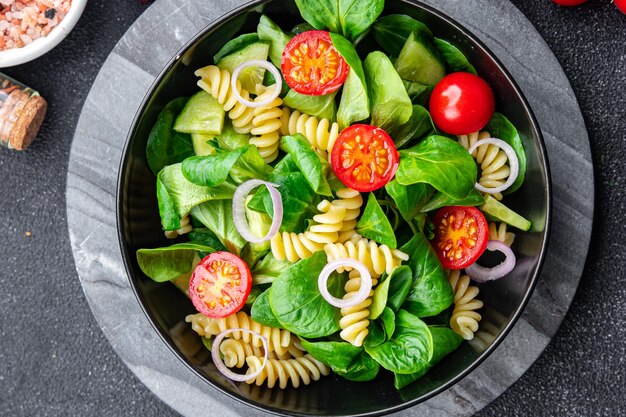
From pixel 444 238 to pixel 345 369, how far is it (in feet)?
1.78

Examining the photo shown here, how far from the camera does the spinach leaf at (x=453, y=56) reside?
7.73 feet

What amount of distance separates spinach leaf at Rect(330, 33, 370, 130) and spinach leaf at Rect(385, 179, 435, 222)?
0.81ft

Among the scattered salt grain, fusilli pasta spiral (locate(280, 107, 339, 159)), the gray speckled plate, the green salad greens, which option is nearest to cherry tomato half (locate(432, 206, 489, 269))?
the green salad greens

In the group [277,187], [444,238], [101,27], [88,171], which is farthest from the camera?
[101,27]

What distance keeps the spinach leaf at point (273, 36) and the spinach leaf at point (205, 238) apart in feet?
2.08

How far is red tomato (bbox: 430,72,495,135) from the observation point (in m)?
2.29

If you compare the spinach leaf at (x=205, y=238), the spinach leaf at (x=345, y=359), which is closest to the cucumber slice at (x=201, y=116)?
the spinach leaf at (x=205, y=238)

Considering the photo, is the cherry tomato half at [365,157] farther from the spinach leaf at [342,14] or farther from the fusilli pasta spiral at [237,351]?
the fusilli pasta spiral at [237,351]

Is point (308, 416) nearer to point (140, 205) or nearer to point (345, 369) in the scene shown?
point (345, 369)

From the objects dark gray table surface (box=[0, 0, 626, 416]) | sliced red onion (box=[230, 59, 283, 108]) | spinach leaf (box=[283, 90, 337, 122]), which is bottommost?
dark gray table surface (box=[0, 0, 626, 416])

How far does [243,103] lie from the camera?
2338 mm

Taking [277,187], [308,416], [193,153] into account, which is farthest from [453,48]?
[308,416]

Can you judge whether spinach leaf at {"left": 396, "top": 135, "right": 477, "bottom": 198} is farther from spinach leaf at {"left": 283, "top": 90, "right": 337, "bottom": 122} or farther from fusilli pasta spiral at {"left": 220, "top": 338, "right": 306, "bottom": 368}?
fusilli pasta spiral at {"left": 220, "top": 338, "right": 306, "bottom": 368}

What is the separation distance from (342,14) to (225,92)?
17.9 inches
